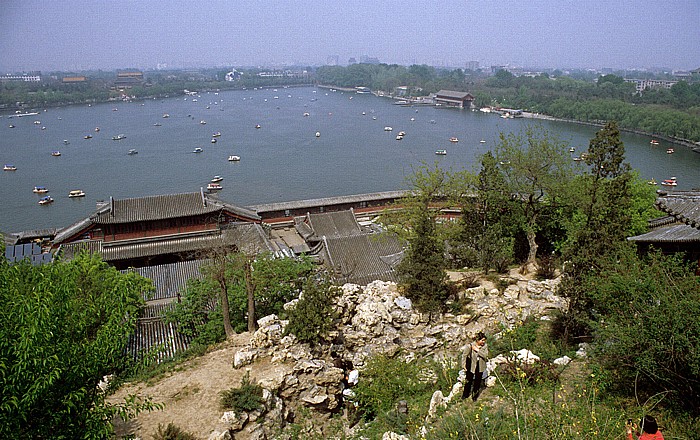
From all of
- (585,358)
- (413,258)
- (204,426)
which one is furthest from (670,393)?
(204,426)

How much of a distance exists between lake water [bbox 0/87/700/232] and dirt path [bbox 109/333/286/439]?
22.5m

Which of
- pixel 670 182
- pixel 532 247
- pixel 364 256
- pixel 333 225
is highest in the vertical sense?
pixel 532 247

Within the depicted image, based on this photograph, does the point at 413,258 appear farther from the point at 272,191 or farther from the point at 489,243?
the point at 272,191

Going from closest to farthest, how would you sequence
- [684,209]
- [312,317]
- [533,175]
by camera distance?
[312,317] → [684,209] → [533,175]

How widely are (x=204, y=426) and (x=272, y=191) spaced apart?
28.2m

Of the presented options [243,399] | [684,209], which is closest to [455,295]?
[243,399]

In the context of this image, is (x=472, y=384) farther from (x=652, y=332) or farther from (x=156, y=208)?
(x=156, y=208)

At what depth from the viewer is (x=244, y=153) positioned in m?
46.3

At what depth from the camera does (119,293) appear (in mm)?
6277

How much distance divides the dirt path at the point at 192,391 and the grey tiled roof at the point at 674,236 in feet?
25.3

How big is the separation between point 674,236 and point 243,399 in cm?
871

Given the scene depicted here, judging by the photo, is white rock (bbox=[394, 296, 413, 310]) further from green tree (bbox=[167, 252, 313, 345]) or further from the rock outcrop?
green tree (bbox=[167, 252, 313, 345])

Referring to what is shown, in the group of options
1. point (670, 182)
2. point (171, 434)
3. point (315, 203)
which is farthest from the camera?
point (670, 182)

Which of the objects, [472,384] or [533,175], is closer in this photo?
[472,384]
